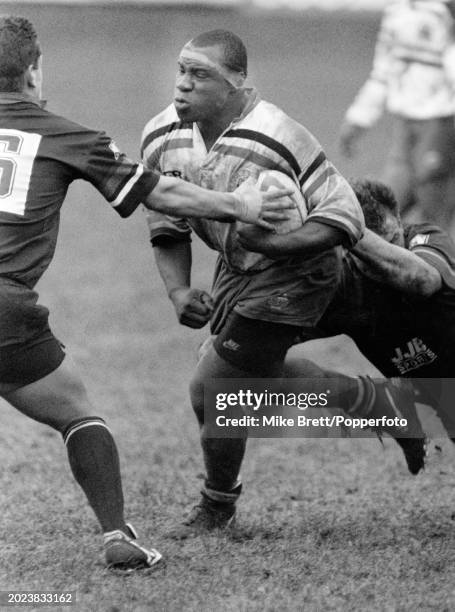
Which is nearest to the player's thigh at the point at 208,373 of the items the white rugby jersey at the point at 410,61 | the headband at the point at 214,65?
the headband at the point at 214,65

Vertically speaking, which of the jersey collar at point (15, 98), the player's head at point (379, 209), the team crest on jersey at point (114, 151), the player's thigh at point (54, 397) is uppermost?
the jersey collar at point (15, 98)

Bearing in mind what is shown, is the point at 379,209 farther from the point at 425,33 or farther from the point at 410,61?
the point at 425,33

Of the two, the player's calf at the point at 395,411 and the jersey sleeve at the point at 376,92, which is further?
the jersey sleeve at the point at 376,92

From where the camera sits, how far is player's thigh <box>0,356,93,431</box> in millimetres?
4492

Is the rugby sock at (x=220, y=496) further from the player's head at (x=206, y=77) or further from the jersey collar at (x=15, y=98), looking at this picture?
the jersey collar at (x=15, y=98)

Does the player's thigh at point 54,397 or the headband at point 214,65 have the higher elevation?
the headband at point 214,65

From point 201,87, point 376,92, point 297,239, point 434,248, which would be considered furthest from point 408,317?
point 376,92

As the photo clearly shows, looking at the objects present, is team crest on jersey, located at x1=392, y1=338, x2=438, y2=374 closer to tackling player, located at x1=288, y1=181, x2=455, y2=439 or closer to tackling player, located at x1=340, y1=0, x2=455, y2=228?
tackling player, located at x1=288, y1=181, x2=455, y2=439

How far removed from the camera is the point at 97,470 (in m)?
4.52

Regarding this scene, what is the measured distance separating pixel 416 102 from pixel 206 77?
493 cm

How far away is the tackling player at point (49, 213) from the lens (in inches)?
172

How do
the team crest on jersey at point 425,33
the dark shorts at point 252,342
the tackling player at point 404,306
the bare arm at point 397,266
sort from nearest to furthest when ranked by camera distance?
the bare arm at point 397,266
the dark shorts at point 252,342
the tackling player at point 404,306
the team crest on jersey at point 425,33

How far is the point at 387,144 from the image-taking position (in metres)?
20.0

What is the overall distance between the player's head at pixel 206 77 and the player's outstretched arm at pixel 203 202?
376 mm
